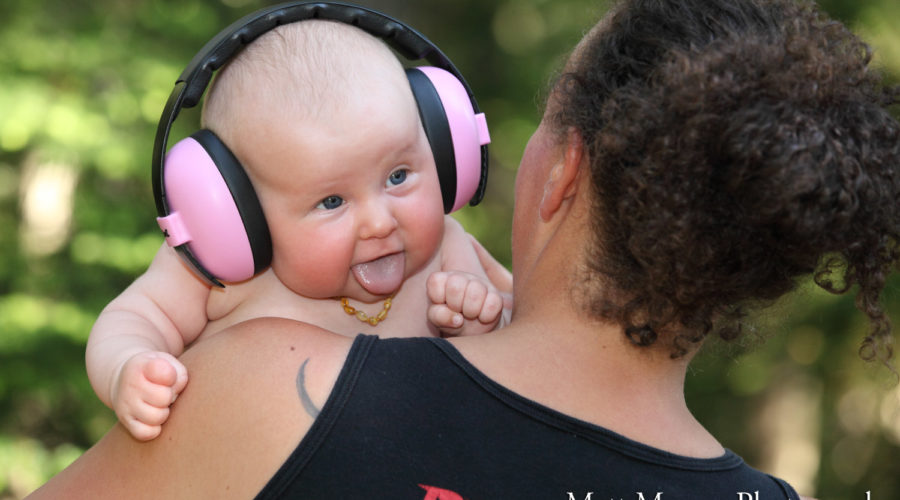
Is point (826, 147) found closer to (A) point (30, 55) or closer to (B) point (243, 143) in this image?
(B) point (243, 143)

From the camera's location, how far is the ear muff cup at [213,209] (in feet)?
5.19

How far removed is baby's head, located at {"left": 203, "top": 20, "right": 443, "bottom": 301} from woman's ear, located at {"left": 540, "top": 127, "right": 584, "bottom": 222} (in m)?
0.26

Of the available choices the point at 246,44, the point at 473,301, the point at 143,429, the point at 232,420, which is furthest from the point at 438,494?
the point at 246,44

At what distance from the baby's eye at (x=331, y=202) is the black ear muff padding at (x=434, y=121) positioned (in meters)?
0.21

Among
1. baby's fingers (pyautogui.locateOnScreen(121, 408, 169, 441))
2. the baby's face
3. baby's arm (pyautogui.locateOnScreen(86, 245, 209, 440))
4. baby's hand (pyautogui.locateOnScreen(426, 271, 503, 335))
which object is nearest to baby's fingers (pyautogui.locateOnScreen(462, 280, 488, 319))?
baby's hand (pyautogui.locateOnScreen(426, 271, 503, 335))

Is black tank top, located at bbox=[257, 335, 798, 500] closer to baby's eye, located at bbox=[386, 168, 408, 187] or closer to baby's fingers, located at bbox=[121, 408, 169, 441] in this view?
baby's fingers, located at bbox=[121, 408, 169, 441]

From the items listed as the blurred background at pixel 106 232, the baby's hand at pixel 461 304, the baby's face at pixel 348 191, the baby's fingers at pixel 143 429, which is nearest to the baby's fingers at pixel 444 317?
the baby's hand at pixel 461 304

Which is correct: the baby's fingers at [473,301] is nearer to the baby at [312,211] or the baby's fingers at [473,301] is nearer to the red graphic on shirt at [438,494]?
the baby at [312,211]

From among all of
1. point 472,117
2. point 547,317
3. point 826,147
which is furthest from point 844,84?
point 472,117

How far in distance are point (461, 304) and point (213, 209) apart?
0.52m

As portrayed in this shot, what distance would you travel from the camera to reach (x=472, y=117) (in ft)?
5.84

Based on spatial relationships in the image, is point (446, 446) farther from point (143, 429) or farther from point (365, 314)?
point (365, 314)

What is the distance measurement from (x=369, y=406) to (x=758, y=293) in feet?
2.09

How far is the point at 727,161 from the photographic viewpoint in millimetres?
1315
